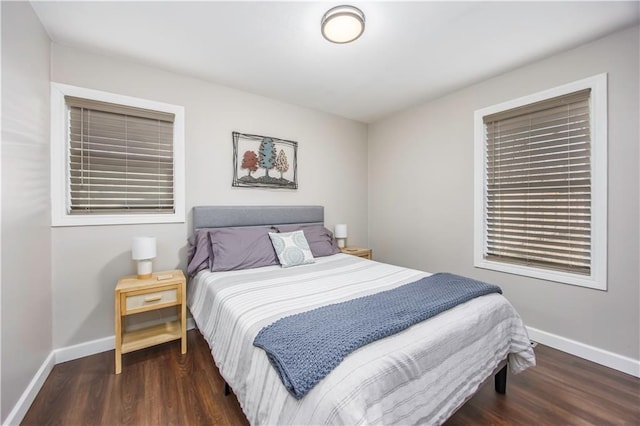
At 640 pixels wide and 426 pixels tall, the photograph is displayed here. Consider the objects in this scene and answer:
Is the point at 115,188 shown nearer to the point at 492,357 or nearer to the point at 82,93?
the point at 82,93

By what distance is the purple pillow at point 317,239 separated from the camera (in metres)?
2.98

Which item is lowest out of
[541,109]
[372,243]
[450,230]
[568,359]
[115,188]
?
[568,359]

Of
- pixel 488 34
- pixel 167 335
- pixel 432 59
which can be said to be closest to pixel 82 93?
pixel 167 335

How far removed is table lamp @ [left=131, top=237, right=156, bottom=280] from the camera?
6.98 ft

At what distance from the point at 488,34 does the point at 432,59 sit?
45 cm

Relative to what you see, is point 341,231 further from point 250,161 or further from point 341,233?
point 250,161

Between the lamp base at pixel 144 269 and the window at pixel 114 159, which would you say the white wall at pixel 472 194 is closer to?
the window at pixel 114 159

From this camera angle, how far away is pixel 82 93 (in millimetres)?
2172

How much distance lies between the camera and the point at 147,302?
2051 mm

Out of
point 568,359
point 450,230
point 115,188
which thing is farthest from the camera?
point 450,230

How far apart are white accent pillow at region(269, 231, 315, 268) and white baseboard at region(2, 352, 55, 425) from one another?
1.81m

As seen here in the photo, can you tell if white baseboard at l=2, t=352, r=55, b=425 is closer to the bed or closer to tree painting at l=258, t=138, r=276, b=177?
the bed

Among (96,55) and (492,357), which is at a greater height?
(96,55)

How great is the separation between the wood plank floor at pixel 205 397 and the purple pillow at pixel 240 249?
0.80 meters
